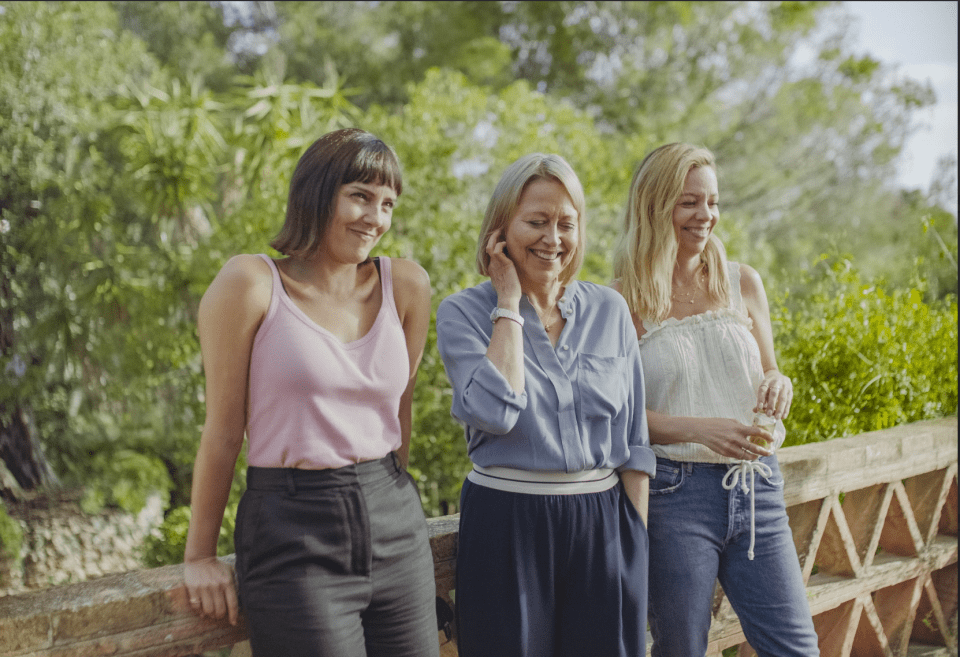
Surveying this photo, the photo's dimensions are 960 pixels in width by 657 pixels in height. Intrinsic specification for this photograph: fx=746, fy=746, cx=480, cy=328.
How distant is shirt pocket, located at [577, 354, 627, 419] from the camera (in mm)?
1560

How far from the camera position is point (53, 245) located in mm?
7262

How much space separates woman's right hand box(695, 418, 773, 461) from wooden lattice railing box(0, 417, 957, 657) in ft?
1.84

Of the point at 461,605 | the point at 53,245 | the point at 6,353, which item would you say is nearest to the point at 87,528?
the point at 6,353

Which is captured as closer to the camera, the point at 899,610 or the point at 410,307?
the point at 410,307

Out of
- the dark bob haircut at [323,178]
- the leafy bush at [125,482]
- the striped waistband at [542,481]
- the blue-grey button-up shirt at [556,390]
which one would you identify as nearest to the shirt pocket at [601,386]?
the blue-grey button-up shirt at [556,390]

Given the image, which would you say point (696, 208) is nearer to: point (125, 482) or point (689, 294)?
point (689, 294)

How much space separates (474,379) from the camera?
147 centimetres

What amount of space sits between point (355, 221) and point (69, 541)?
630 centimetres

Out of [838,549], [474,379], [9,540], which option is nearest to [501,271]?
[474,379]

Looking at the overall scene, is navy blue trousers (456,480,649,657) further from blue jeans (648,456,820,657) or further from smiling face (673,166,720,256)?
smiling face (673,166,720,256)

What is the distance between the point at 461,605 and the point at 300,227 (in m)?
0.85

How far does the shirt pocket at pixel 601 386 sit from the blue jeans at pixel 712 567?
308 mm

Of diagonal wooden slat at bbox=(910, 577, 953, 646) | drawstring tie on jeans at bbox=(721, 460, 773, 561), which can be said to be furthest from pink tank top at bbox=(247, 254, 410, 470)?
diagonal wooden slat at bbox=(910, 577, 953, 646)

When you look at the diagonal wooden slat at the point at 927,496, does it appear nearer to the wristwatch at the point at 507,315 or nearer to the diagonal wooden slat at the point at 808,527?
the diagonal wooden slat at the point at 808,527
